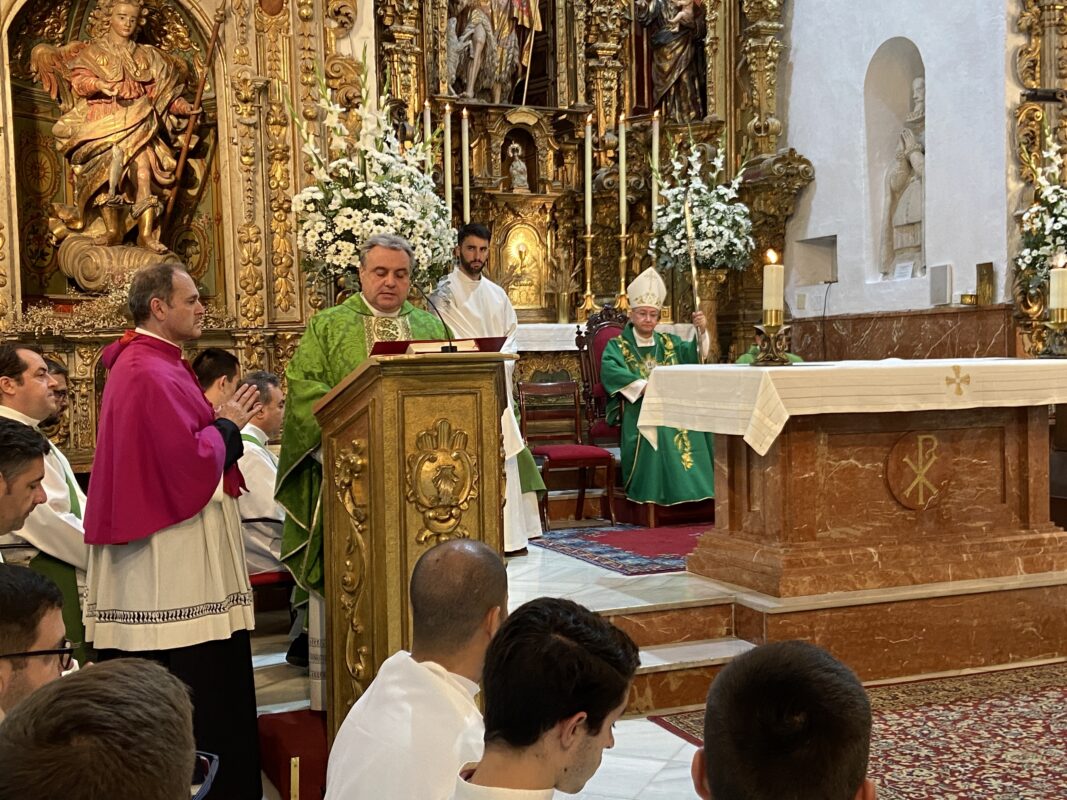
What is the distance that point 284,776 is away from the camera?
4043 mm

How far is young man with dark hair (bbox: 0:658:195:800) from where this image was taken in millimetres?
1033

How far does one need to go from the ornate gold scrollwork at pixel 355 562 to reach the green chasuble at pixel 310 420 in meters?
0.42

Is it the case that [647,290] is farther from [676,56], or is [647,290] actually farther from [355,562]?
[355,562]

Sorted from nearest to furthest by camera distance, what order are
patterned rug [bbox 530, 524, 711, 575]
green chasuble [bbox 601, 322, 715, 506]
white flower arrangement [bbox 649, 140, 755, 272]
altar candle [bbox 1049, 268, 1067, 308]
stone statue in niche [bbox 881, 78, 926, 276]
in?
altar candle [bbox 1049, 268, 1067, 308], patterned rug [bbox 530, 524, 711, 575], green chasuble [bbox 601, 322, 715, 506], stone statue in niche [bbox 881, 78, 926, 276], white flower arrangement [bbox 649, 140, 755, 272]

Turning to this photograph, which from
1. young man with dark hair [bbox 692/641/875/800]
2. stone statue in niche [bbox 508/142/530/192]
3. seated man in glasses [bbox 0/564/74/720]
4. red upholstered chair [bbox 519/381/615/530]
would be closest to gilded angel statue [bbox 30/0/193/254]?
red upholstered chair [bbox 519/381/615/530]

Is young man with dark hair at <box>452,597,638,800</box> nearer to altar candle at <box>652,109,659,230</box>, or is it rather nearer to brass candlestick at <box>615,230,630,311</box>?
brass candlestick at <box>615,230,630,311</box>

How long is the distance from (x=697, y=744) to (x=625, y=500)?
398 cm

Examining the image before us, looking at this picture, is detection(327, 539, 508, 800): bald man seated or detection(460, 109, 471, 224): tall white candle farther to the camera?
detection(460, 109, 471, 224): tall white candle

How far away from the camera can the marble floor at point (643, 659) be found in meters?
4.16

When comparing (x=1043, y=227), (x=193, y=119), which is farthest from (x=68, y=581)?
(x=1043, y=227)

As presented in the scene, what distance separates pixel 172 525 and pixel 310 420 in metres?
0.75

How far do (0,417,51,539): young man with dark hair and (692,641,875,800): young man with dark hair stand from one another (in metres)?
1.91

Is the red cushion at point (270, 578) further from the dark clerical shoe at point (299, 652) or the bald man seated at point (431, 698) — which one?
the bald man seated at point (431, 698)

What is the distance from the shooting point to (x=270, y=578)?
201 inches
